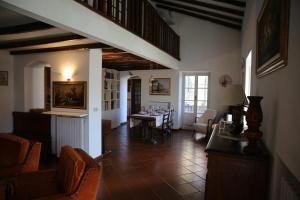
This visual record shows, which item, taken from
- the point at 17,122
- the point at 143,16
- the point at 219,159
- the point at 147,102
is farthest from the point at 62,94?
the point at 147,102

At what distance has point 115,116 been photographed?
819cm

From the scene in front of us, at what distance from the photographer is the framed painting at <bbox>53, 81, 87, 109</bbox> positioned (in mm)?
4207

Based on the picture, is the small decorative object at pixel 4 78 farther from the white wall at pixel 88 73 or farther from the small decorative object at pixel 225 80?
the small decorative object at pixel 225 80

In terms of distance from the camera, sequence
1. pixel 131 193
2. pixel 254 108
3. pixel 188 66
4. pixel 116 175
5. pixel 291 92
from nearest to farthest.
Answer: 1. pixel 291 92
2. pixel 254 108
3. pixel 131 193
4. pixel 116 175
5. pixel 188 66

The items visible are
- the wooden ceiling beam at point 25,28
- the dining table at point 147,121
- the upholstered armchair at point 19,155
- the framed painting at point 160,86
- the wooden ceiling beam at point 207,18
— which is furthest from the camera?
the framed painting at point 160,86

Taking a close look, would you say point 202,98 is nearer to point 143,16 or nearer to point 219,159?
point 143,16

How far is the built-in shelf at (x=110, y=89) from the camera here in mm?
7305

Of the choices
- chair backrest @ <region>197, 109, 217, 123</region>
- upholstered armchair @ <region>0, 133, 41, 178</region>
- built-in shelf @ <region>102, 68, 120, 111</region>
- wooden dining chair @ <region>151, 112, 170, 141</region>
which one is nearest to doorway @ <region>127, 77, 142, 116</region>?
built-in shelf @ <region>102, 68, 120, 111</region>

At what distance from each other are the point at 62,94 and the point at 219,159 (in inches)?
145

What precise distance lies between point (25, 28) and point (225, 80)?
6164 millimetres

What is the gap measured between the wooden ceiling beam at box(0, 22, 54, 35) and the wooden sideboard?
9.43 feet

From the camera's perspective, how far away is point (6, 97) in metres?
4.89

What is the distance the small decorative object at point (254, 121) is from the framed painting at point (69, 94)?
323cm

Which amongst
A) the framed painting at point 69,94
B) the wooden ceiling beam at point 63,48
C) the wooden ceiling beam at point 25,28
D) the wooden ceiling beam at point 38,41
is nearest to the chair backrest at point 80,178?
the wooden ceiling beam at point 25,28
